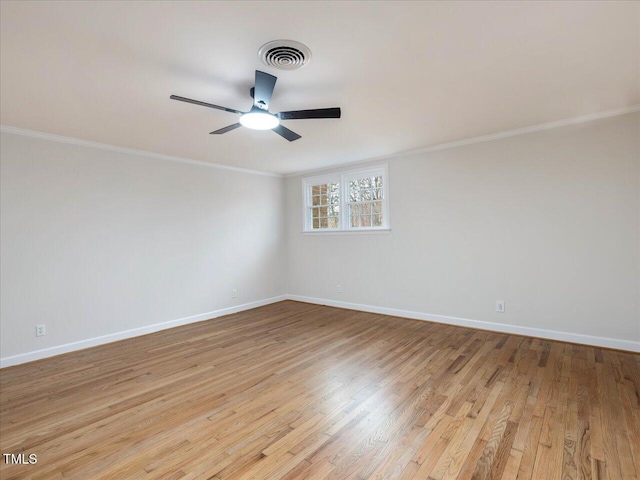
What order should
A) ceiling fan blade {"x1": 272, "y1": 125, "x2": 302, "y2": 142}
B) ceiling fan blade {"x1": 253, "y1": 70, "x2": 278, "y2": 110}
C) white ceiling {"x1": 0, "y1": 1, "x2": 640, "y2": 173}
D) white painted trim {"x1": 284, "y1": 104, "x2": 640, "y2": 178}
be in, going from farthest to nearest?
white painted trim {"x1": 284, "y1": 104, "x2": 640, "y2": 178} → ceiling fan blade {"x1": 272, "y1": 125, "x2": 302, "y2": 142} → ceiling fan blade {"x1": 253, "y1": 70, "x2": 278, "y2": 110} → white ceiling {"x1": 0, "y1": 1, "x2": 640, "y2": 173}

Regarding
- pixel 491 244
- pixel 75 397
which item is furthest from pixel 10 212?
pixel 491 244

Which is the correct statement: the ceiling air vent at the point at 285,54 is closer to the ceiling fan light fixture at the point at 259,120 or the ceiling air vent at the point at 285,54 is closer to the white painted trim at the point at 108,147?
the ceiling fan light fixture at the point at 259,120

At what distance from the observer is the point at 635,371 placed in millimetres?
2811

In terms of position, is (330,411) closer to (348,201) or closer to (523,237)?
(523,237)

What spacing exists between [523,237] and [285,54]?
11.4 feet

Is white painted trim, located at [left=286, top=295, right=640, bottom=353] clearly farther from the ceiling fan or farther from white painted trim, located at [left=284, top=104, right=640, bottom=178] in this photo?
the ceiling fan

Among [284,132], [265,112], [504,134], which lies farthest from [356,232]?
[265,112]

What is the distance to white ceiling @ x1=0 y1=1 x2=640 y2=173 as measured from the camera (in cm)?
173

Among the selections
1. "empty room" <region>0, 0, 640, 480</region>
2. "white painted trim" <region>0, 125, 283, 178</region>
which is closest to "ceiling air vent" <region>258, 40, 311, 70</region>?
"empty room" <region>0, 0, 640, 480</region>

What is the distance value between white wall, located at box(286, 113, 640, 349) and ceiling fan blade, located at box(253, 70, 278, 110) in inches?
117

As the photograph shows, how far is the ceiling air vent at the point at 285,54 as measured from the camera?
6.54 feet

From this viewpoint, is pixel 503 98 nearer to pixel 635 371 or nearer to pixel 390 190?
pixel 390 190

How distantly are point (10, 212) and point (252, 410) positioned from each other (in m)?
3.41

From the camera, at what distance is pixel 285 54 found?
2086 mm
